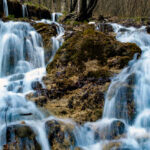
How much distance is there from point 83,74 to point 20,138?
256 centimetres

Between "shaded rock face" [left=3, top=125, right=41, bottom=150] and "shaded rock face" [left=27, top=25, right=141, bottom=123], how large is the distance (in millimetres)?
927

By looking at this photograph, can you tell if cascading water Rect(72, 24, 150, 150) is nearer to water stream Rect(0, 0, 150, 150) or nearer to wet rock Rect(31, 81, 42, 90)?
water stream Rect(0, 0, 150, 150)

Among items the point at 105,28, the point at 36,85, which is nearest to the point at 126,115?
the point at 36,85

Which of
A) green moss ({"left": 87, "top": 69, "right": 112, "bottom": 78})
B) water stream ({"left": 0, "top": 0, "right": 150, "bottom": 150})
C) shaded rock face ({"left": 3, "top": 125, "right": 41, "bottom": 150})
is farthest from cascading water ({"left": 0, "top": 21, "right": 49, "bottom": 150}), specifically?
green moss ({"left": 87, "top": 69, "right": 112, "bottom": 78})

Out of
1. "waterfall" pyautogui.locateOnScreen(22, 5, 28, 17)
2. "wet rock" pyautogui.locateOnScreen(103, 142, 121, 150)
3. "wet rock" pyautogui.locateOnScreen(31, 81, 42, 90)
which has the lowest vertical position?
"wet rock" pyautogui.locateOnScreen(103, 142, 121, 150)

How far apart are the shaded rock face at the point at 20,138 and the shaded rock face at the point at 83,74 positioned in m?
0.93

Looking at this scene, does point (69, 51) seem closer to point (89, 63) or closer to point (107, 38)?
point (89, 63)

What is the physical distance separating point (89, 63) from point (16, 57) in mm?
3031

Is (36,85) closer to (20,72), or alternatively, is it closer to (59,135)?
(20,72)

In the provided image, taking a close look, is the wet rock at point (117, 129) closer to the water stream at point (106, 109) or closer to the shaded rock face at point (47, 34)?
the water stream at point (106, 109)

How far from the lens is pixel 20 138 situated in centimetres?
311

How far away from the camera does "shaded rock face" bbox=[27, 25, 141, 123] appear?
13.9 feet

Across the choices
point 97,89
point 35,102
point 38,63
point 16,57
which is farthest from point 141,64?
point 16,57

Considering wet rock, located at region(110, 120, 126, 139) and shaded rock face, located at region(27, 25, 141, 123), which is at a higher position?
shaded rock face, located at region(27, 25, 141, 123)
